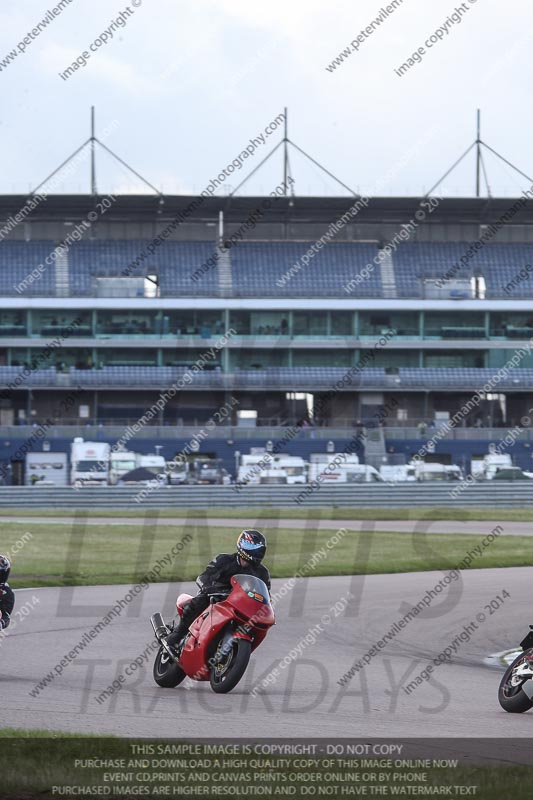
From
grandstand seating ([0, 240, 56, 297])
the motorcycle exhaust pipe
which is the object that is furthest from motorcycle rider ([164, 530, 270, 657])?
grandstand seating ([0, 240, 56, 297])

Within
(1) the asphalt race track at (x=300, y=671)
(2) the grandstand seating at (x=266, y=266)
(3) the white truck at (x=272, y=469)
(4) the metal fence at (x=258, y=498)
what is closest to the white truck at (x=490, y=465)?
(4) the metal fence at (x=258, y=498)

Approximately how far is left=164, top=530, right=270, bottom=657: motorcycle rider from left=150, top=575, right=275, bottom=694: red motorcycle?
0.24 ft

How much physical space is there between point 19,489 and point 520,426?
28.2m

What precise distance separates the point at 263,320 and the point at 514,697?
53586 millimetres

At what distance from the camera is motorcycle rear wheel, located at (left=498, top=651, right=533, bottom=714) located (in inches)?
376

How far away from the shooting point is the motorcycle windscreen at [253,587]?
32.5ft

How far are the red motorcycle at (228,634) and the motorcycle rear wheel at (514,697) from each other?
75.5 inches

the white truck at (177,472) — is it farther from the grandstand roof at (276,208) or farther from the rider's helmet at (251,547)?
the rider's helmet at (251,547)

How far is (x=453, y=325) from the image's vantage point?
63.3 meters

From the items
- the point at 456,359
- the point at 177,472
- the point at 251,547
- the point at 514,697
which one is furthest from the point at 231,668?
the point at 456,359

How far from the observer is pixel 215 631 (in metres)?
9.98

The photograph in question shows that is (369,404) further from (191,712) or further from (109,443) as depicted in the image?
(191,712)

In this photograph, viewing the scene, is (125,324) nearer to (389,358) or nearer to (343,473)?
(389,358)

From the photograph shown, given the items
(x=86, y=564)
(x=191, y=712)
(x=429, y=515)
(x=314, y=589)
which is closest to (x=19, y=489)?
(x=429, y=515)
